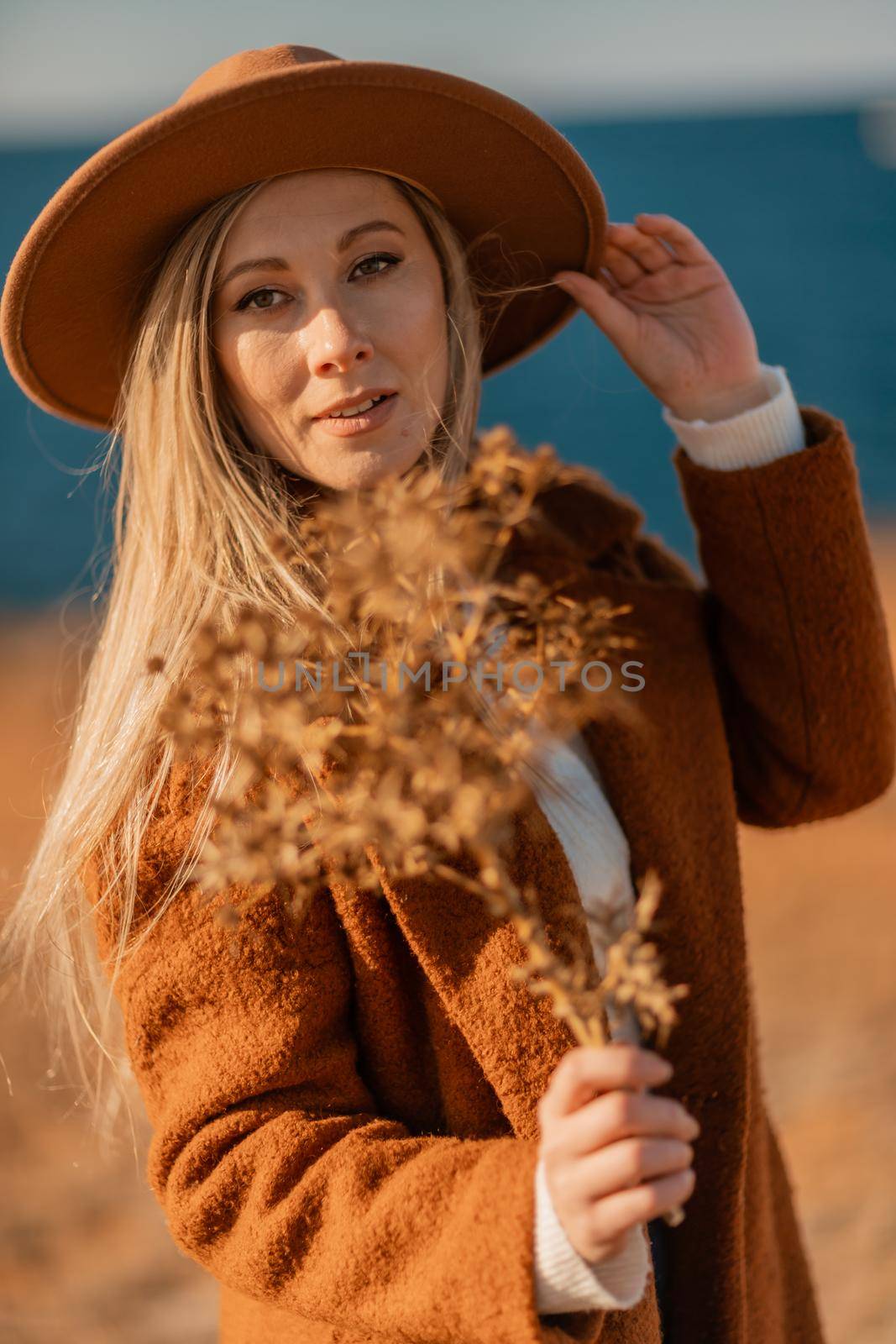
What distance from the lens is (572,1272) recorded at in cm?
120

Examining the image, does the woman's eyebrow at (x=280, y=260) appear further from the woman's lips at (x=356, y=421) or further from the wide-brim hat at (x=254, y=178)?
the woman's lips at (x=356, y=421)

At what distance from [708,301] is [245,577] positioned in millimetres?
958

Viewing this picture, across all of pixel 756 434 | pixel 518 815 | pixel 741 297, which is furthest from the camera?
pixel 741 297

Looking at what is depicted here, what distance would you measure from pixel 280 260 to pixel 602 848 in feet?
2.87

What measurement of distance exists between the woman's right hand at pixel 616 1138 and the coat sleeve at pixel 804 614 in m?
1.01

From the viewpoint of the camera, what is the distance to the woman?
4.35 feet

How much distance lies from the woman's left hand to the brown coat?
0.11 metres

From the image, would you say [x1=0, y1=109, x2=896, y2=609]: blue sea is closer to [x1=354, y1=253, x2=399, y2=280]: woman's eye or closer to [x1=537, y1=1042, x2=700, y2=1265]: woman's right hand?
[x1=354, y1=253, x2=399, y2=280]: woman's eye

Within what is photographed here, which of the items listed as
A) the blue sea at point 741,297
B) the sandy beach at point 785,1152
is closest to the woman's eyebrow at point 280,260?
the sandy beach at point 785,1152

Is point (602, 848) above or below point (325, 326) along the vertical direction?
below

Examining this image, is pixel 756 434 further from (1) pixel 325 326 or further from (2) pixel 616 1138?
(2) pixel 616 1138

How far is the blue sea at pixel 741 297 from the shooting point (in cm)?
1556

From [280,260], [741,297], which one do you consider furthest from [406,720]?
[741,297]

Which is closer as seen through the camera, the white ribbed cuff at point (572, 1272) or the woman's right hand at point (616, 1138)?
the woman's right hand at point (616, 1138)
